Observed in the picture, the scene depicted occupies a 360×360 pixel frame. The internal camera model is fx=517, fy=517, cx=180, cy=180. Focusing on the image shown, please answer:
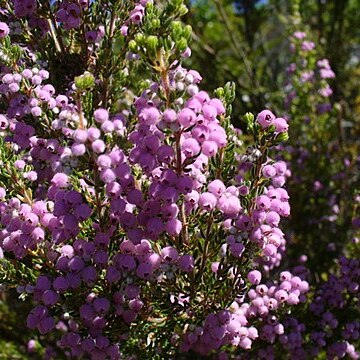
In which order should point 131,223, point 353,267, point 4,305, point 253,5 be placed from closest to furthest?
point 131,223 < point 353,267 < point 4,305 < point 253,5

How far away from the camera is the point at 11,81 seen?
7.04 ft

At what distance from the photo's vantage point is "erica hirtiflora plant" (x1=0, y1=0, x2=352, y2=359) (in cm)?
167

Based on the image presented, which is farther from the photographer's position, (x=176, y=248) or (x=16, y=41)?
(x=16, y=41)

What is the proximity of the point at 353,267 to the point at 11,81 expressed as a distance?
2.07 m

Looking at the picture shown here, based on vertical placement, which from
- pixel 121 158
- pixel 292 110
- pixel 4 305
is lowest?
pixel 4 305

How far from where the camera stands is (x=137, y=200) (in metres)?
1.71

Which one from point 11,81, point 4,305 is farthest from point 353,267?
point 4,305

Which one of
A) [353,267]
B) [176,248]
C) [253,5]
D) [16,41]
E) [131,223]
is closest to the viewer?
[131,223]

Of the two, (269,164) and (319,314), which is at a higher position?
(269,164)

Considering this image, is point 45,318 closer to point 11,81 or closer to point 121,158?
point 121,158

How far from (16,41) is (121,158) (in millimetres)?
1375

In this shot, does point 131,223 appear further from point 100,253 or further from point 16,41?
point 16,41

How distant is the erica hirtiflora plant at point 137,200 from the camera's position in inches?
65.7

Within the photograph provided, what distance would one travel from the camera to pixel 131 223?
1779mm
